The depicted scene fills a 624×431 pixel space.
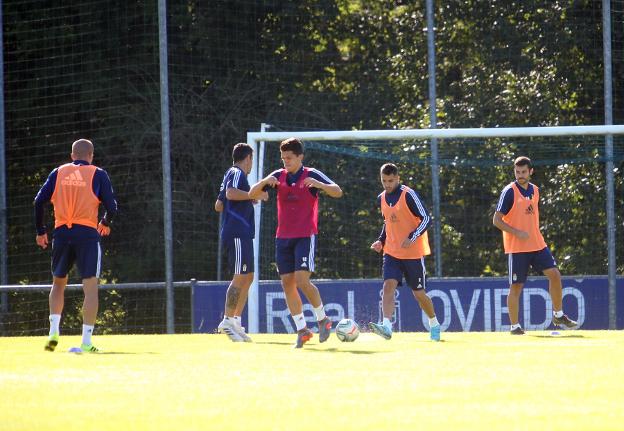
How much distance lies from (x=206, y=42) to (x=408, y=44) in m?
3.06

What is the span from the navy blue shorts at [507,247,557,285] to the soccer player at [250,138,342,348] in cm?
283

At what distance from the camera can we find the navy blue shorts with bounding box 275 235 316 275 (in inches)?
428

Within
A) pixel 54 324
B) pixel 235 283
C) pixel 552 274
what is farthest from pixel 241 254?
pixel 552 274

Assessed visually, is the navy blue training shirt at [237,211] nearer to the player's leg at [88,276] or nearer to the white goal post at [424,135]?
the player's leg at [88,276]

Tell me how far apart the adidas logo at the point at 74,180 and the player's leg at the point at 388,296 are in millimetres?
2920

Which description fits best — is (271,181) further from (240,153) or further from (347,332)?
(347,332)

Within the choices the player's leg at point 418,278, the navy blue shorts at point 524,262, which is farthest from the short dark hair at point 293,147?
the navy blue shorts at point 524,262

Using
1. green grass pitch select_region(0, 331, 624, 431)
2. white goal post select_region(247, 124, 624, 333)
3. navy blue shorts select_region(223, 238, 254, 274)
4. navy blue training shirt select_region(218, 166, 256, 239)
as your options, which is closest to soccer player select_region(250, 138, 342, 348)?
green grass pitch select_region(0, 331, 624, 431)

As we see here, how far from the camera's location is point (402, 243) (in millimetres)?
12031

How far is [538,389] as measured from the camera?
6.61 m

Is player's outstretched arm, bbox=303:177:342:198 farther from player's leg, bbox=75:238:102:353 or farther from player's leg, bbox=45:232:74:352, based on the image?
player's leg, bbox=45:232:74:352

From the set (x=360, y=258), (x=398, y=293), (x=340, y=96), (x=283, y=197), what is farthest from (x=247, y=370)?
(x=340, y=96)

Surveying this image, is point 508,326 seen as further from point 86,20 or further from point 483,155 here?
point 86,20

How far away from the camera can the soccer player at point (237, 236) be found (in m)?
12.0
